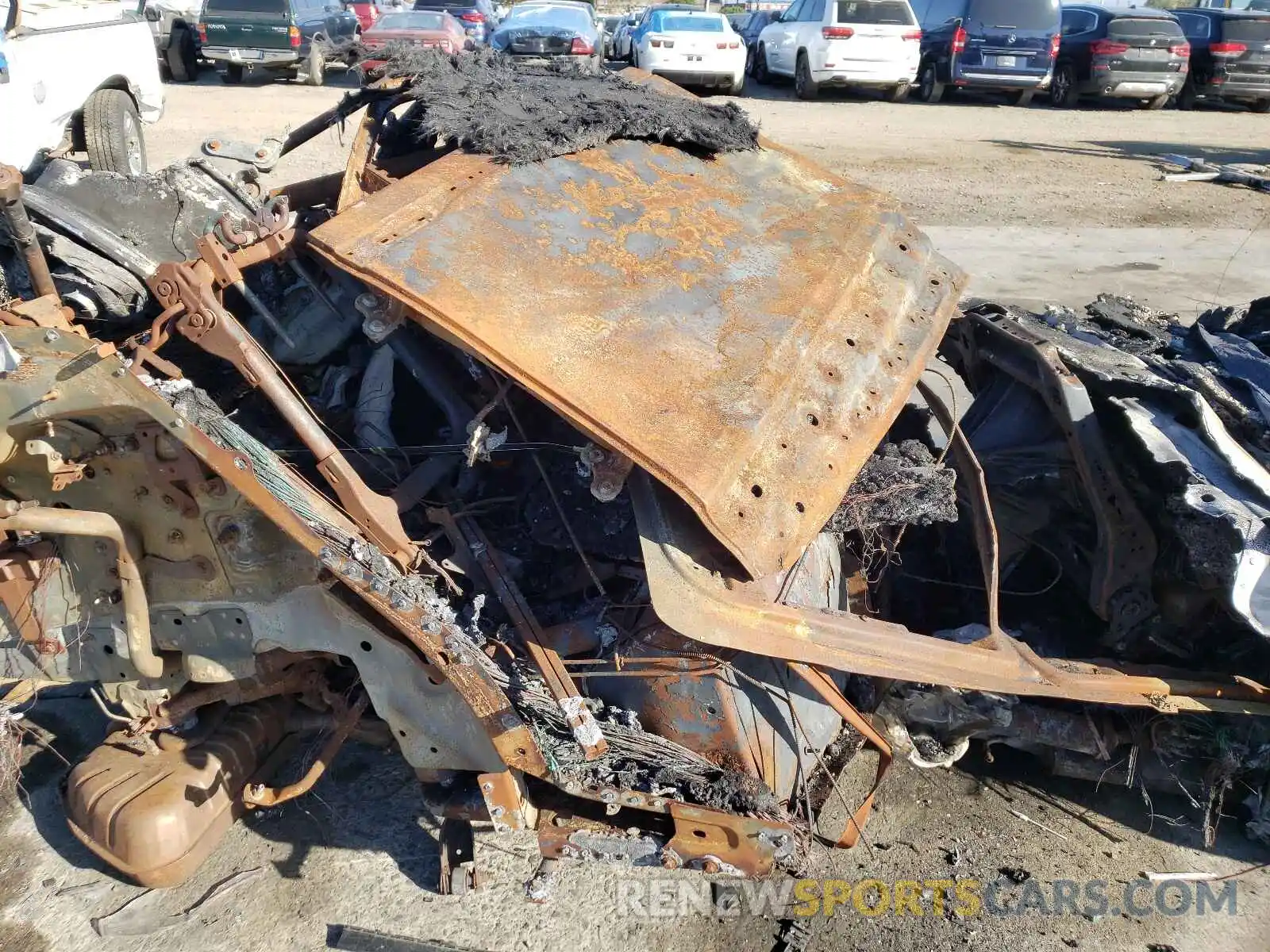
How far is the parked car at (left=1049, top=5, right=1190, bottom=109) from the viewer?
14.5 metres

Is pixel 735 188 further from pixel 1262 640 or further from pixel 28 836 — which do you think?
pixel 28 836

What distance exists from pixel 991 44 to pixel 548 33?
7.14 m

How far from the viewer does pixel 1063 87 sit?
15523 mm

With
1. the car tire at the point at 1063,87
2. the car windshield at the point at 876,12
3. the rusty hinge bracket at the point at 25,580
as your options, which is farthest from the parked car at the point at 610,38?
the rusty hinge bracket at the point at 25,580

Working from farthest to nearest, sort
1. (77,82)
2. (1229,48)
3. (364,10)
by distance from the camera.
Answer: (364,10) → (1229,48) → (77,82)

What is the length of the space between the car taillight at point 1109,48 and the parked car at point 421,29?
10241 millimetres

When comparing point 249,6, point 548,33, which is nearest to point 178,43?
point 249,6

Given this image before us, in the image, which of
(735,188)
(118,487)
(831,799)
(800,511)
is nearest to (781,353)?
(800,511)

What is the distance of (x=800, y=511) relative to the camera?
217 centimetres

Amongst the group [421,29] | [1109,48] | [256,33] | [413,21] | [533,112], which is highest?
[413,21]

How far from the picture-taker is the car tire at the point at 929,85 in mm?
15383

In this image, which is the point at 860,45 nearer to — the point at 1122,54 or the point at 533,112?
the point at 1122,54

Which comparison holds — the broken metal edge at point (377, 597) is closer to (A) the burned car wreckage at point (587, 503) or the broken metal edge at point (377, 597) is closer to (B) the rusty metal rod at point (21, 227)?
(A) the burned car wreckage at point (587, 503)

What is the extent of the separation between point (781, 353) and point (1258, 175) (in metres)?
11.8
